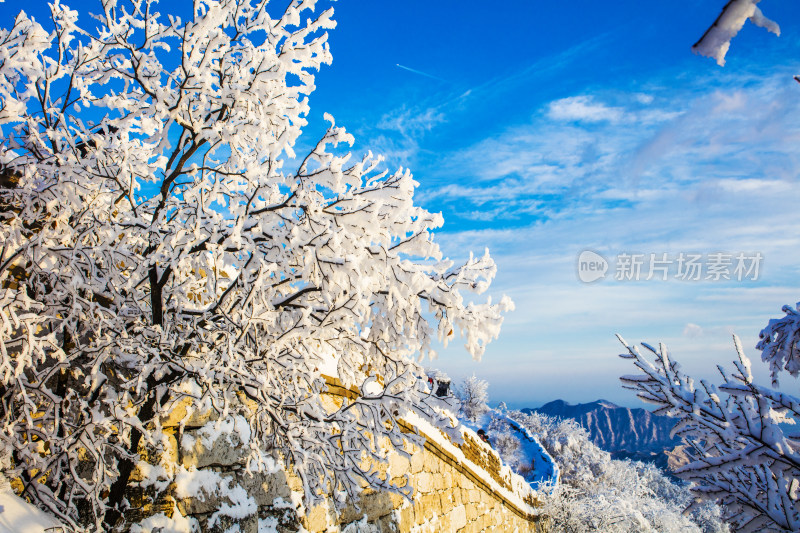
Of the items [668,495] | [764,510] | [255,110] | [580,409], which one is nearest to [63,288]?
[255,110]

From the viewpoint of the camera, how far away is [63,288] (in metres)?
2.72

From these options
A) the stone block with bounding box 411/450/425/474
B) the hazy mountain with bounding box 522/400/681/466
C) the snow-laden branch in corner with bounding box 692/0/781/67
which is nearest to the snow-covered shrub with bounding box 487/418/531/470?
the stone block with bounding box 411/450/425/474

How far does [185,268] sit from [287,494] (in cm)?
253

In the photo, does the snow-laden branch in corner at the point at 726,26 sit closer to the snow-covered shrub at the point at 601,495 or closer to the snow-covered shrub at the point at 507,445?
the snow-covered shrub at the point at 601,495

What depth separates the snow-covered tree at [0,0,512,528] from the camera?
2617 millimetres

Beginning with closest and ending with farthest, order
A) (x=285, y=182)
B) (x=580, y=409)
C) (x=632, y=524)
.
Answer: (x=285, y=182), (x=632, y=524), (x=580, y=409)

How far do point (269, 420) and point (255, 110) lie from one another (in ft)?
7.87

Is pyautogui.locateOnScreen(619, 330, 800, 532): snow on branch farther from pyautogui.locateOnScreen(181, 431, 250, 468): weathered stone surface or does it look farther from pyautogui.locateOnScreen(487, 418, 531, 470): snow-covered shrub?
pyautogui.locateOnScreen(487, 418, 531, 470): snow-covered shrub

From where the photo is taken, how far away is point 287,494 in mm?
4211

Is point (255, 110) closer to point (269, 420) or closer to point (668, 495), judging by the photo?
point (269, 420)

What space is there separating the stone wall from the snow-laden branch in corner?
9.53 ft

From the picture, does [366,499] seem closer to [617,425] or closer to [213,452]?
[213,452]

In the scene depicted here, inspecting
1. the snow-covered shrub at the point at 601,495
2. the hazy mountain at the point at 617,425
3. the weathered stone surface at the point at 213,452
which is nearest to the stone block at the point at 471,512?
the snow-covered shrub at the point at 601,495

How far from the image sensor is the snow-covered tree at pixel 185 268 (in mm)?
2617
